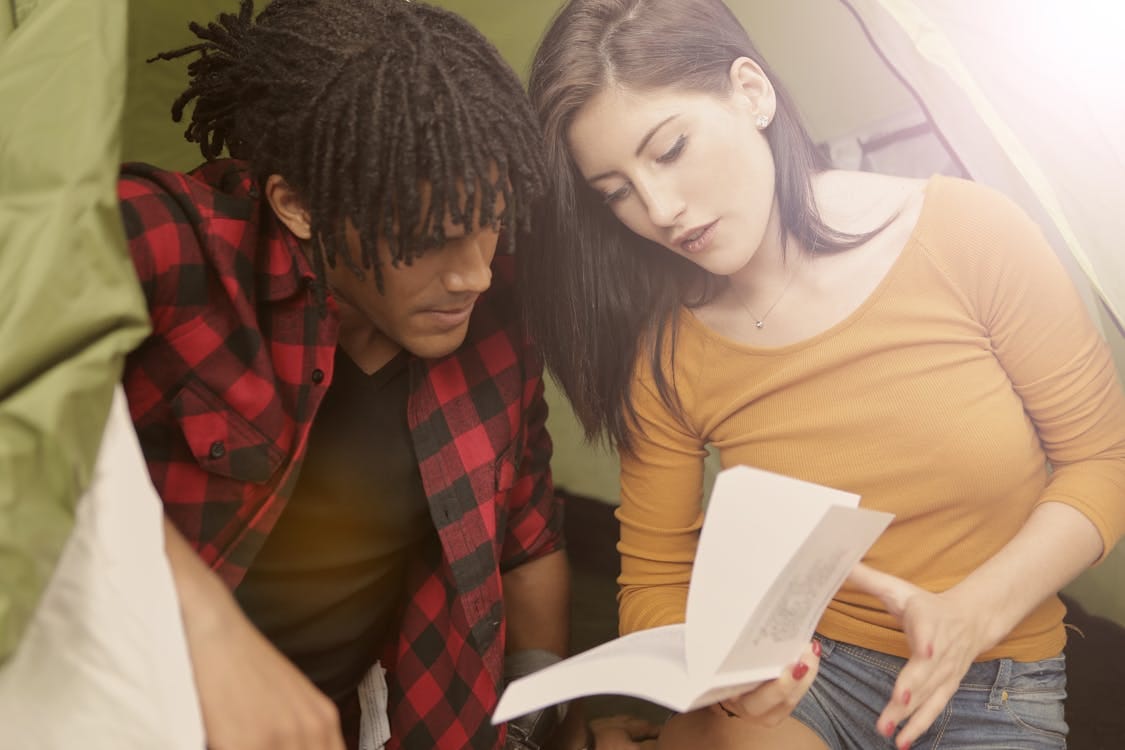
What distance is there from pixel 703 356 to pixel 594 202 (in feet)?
0.46

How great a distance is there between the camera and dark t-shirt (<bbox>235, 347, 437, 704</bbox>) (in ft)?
2.36

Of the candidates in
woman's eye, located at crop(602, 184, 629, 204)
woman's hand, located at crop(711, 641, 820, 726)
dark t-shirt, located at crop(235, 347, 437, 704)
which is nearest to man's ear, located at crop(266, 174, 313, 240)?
dark t-shirt, located at crop(235, 347, 437, 704)

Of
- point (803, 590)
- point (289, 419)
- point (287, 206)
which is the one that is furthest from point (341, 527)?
point (803, 590)

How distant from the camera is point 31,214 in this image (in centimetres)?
54

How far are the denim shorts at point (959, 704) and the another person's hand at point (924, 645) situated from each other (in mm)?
44

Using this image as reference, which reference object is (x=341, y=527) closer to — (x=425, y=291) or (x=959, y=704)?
(x=425, y=291)

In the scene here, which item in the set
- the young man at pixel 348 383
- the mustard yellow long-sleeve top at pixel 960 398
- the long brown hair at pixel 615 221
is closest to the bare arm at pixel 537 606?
the young man at pixel 348 383

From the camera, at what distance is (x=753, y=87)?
0.69 m

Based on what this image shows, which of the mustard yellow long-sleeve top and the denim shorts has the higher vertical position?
the mustard yellow long-sleeve top

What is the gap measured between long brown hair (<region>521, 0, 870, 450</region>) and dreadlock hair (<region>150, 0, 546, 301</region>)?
0.22 feet

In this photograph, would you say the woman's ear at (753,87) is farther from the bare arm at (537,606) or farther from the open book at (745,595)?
the bare arm at (537,606)

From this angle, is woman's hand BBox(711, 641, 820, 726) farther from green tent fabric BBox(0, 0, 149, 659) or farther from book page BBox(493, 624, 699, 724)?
green tent fabric BBox(0, 0, 149, 659)

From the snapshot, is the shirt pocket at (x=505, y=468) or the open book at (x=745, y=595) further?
the shirt pocket at (x=505, y=468)

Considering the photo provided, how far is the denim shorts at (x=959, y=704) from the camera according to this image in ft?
2.30
